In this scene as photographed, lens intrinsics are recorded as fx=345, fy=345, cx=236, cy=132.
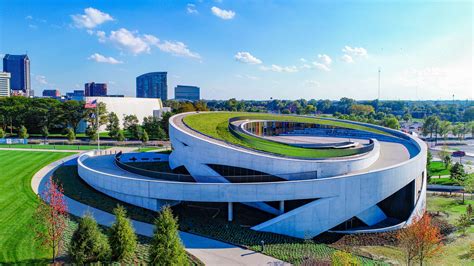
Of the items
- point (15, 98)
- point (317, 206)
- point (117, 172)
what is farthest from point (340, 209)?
point (15, 98)

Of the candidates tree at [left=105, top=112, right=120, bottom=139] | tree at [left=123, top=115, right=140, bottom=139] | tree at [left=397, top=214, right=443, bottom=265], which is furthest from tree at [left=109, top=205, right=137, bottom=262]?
tree at [left=123, top=115, right=140, bottom=139]

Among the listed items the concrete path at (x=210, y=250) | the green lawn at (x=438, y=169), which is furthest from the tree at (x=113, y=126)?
the green lawn at (x=438, y=169)

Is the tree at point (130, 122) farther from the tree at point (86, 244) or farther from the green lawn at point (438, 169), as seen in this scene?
the tree at point (86, 244)

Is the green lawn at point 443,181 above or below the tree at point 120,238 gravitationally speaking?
below

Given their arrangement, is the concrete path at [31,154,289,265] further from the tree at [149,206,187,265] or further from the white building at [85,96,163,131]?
the white building at [85,96,163,131]

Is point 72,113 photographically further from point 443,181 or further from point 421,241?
point 421,241
